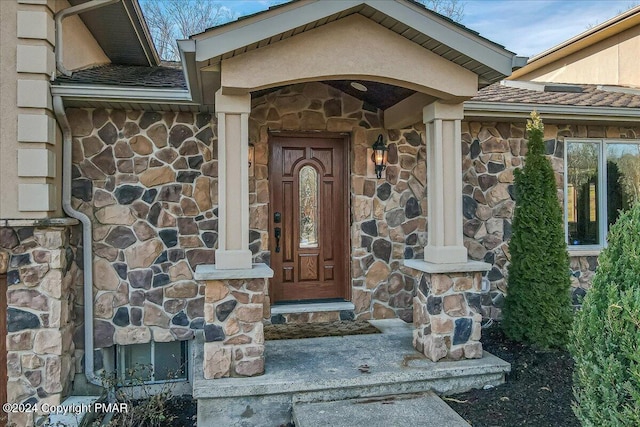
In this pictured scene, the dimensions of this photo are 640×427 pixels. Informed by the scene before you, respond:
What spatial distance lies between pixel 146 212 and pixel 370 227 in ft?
8.58

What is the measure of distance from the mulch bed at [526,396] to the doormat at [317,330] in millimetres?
1324

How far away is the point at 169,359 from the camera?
5.08 meters

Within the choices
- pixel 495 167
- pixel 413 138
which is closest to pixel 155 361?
pixel 413 138

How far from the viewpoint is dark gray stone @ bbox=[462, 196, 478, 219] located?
222 inches

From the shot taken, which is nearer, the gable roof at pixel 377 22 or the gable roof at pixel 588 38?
the gable roof at pixel 377 22

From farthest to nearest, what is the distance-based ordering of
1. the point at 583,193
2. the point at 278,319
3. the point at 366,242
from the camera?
the point at 583,193
the point at 366,242
the point at 278,319

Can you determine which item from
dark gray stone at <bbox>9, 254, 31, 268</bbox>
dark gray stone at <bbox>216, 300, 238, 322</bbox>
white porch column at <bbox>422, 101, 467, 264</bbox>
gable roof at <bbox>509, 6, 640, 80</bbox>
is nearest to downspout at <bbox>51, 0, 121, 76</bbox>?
dark gray stone at <bbox>9, 254, 31, 268</bbox>

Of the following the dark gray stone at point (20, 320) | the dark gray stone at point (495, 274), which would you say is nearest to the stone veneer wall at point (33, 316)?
the dark gray stone at point (20, 320)

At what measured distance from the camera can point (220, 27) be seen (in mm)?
3416

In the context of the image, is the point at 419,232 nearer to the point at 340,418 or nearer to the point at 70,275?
the point at 340,418

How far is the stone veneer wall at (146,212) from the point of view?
4773 mm

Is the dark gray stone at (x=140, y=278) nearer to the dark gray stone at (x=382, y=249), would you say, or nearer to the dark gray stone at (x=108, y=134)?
the dark gray stone at (x=108, y=134)

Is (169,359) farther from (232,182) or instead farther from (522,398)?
(522,398)

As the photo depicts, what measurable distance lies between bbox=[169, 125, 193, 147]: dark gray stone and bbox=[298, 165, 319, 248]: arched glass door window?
145 cm
